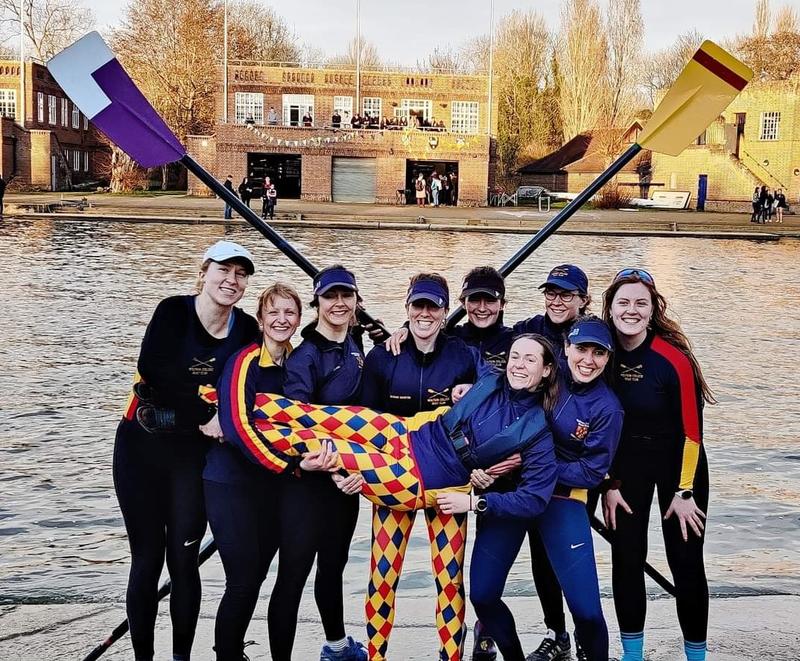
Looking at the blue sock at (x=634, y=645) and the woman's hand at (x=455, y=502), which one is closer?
the woman's hand at (x=455, y=502)

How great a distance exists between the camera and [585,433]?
429 centimetres

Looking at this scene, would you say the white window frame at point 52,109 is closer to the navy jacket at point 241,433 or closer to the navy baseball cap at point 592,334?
the navy jacket at point 241,433

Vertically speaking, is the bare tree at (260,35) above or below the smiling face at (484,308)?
above

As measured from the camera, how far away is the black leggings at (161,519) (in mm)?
4320

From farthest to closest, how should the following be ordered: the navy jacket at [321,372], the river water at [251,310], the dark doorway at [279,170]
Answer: the dark doorway at [279,170], the river water at [251,310], the navy jacket at [321,372]

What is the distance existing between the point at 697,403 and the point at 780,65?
5937 cm

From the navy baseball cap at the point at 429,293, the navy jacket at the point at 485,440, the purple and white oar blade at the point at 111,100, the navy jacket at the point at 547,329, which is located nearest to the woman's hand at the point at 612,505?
the navy jacket at the point at 485,440

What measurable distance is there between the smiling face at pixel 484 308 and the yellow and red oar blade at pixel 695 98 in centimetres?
153

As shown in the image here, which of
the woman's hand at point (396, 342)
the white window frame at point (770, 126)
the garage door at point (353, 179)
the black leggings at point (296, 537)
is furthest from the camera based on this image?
the garage door at point (353, 179)

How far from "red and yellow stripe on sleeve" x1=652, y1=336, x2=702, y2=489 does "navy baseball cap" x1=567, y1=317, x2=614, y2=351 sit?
13.7 inches

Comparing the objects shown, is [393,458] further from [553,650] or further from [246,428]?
[553,650]

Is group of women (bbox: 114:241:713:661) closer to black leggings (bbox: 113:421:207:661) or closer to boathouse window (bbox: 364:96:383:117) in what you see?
black leggings (bbox: 113:421:207:661)

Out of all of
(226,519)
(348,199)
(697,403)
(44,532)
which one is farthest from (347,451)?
(348,199)

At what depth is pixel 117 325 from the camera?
48.1 ft
